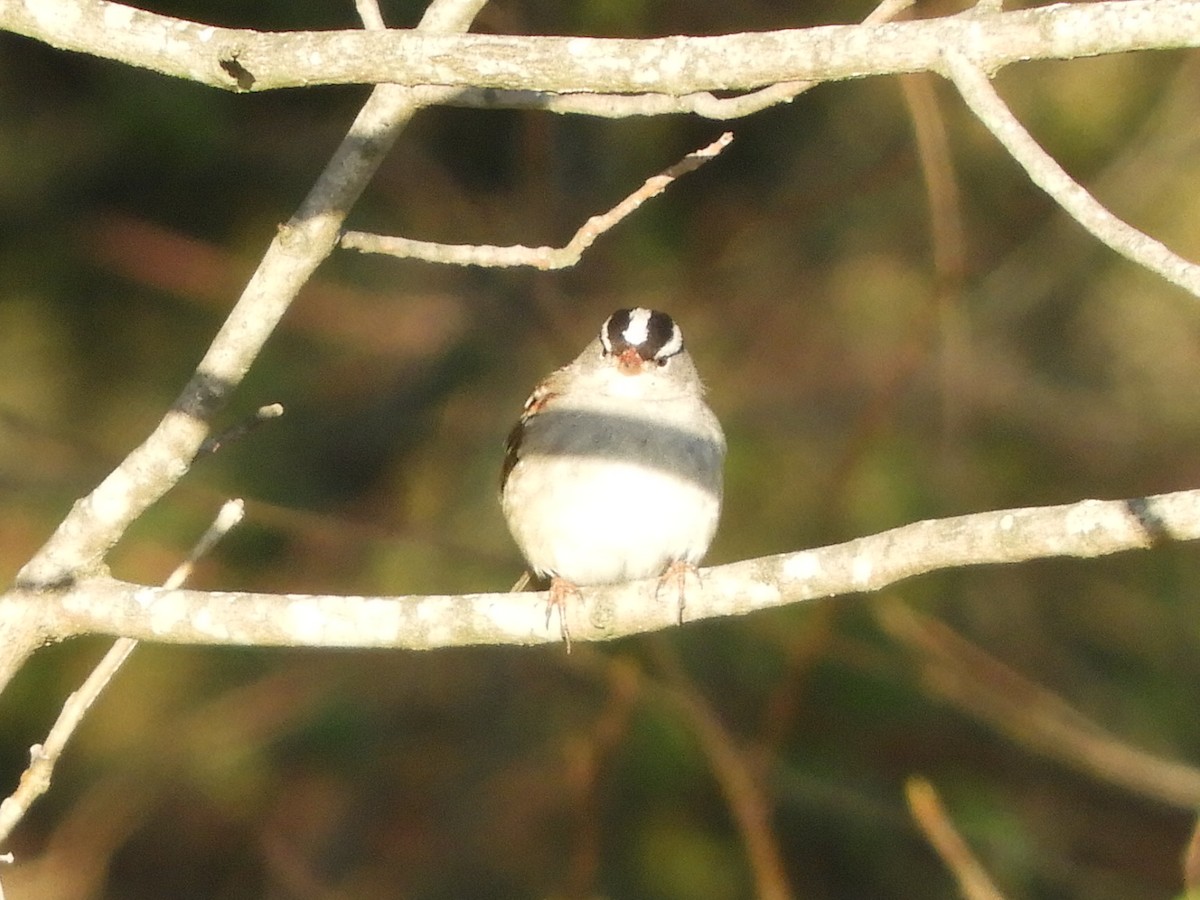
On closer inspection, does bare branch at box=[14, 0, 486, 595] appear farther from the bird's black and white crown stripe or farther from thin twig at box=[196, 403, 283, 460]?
the bird's black and white crown stripe

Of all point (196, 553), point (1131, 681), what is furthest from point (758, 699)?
point (196, 553)

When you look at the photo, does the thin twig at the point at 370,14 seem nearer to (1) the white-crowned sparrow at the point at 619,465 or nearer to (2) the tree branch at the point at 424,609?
(2) the tree branch at the point at 424,609

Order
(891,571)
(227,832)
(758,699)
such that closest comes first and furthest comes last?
(891,571), (758,699), (227,832)

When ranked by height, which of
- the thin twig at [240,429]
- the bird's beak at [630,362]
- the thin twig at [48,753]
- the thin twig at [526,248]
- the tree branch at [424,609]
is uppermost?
the bird's beak at [630,362]

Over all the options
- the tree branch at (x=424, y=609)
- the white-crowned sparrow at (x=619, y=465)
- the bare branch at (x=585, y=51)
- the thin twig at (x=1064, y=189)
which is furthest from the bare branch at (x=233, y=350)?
the white-crowned sparrow at (x=619, y=465)

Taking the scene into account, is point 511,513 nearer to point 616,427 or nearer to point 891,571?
point 616,427

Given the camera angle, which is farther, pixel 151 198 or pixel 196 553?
pixel 151 198
